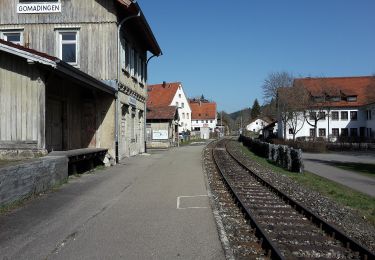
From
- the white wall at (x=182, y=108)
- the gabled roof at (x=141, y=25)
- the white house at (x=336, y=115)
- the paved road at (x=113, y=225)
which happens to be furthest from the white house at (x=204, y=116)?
the paved road at (x=113, y=225)

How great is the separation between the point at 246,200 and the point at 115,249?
18.3 ft

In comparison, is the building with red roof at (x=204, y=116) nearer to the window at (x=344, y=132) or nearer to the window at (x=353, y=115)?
the window at (x=353, y=115)

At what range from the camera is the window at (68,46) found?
20.6 m

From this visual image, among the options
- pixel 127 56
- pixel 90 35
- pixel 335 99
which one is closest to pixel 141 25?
pixel 127 56

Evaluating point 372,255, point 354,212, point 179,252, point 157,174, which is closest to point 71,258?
point 179,252

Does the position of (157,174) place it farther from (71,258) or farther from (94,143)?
(71,258)

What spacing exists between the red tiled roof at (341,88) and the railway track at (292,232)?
53.0 m

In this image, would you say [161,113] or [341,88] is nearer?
[161,113]

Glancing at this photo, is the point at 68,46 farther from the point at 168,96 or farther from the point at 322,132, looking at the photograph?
the point at 168,96

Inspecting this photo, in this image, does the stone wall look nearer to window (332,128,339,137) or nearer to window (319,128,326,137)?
window (319,128,326,137)

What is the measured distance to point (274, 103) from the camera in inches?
2670

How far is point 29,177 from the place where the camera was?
10.1 m

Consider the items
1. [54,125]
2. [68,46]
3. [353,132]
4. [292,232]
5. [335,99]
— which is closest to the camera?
[292,232]

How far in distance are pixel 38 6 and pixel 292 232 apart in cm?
1708
